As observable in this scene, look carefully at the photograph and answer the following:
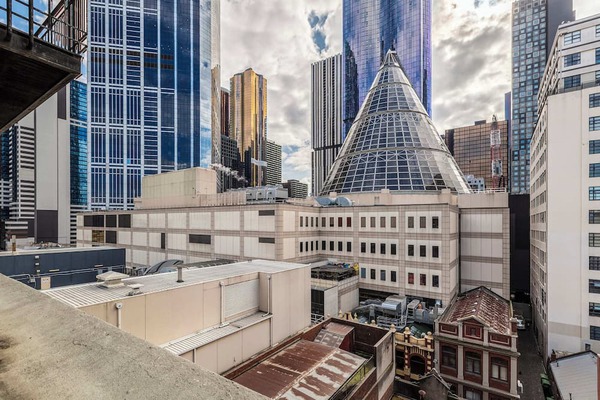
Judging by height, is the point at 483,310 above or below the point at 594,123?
below

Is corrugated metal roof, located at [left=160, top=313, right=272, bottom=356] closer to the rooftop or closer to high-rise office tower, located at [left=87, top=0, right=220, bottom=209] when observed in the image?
the rooftop

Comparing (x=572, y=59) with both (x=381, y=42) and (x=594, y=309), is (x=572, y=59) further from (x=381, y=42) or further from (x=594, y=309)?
(x=381, y=42)

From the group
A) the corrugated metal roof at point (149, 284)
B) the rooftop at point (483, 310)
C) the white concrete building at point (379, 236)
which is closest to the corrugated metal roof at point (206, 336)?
the corrugated metal roof at point (149, 284)

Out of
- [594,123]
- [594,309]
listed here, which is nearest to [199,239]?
[594,309]

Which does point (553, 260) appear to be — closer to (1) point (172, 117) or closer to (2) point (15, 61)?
(2) point (15, 61)

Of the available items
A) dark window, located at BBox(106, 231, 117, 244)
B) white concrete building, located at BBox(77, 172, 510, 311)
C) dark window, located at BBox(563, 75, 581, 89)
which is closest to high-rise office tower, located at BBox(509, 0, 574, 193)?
white concrete building, located at BBox(77, 172, 510, 311)

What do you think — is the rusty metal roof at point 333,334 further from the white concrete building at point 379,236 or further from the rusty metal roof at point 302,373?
the white concrete building at point 379,236

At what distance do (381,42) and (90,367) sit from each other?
184 metres

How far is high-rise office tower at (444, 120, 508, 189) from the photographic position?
17788cm

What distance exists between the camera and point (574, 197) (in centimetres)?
3141

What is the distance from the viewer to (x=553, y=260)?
32375 millimetres

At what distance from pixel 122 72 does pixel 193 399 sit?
15689cm

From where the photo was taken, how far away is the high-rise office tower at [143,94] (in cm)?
12162

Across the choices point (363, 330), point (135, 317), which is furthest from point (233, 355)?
point (363, 330)
